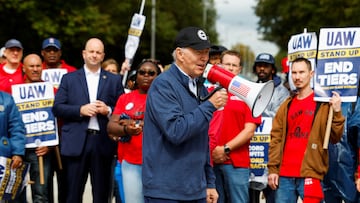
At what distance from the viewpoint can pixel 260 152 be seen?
822cm

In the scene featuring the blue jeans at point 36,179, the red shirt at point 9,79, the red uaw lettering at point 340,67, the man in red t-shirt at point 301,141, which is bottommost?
the blue jeans at point 36,179

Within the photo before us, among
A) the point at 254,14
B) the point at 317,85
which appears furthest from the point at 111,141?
the point at 254,14

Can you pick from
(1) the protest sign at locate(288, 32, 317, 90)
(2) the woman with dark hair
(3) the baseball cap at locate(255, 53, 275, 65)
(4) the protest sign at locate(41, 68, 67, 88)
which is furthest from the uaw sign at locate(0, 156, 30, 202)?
(3) the baseball cap at locate(255, 53, 275, 65)

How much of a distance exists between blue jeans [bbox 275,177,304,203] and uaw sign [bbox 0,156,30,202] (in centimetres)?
290

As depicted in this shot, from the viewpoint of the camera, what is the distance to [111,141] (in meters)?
8.05

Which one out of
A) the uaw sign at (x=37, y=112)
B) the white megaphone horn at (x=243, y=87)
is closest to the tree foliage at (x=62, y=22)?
the uaw sign at (x=37, y=112)

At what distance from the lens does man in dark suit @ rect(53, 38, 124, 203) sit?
7914 millimetres

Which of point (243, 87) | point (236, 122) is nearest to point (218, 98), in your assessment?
point (243, 87)

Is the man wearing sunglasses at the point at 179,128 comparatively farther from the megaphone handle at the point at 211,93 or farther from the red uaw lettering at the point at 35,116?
the red uaw lettering at the point at 35,116

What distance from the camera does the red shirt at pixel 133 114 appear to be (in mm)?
6934

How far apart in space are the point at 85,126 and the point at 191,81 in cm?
322

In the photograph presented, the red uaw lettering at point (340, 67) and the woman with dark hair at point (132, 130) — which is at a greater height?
the red uaw lettering at point (340, 67)

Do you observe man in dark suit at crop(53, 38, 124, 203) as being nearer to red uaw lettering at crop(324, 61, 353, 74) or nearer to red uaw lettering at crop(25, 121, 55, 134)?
red uaw lettering at crop(25, 121, 55, 134)

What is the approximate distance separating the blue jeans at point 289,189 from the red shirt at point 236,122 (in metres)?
0.65
